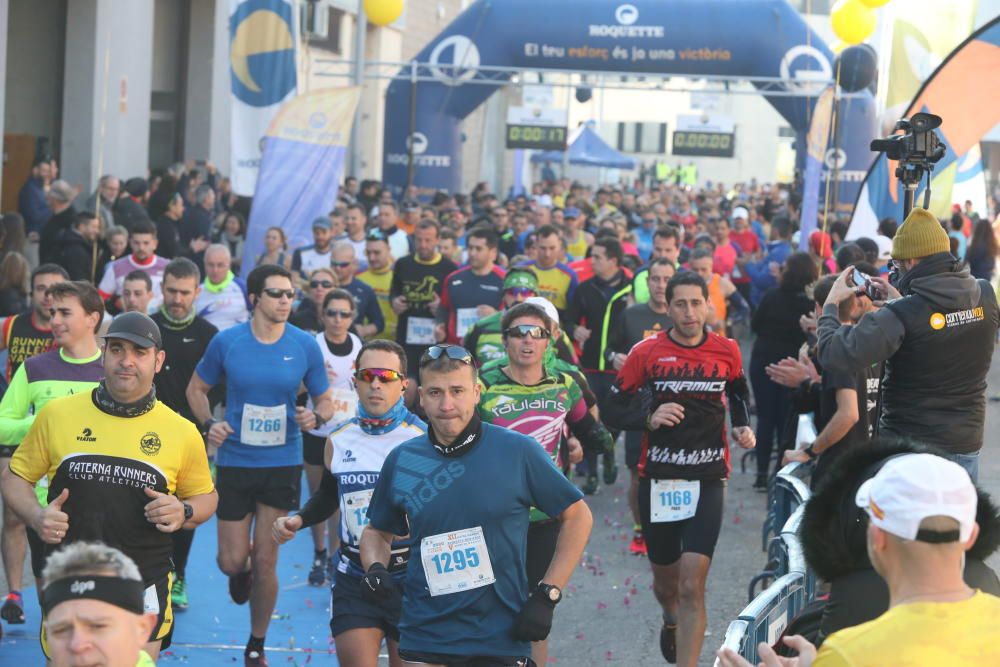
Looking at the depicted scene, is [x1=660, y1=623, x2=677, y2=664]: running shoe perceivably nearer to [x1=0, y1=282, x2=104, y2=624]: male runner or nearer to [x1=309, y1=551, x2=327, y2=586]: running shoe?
[x1=309, y1=551, x2=327, y2=586]: running shoe

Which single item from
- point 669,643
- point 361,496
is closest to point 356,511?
point 361,496

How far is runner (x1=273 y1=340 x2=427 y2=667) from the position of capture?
5.52m

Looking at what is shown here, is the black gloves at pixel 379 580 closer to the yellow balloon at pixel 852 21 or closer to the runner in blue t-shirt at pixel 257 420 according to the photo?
the runner in blue t-shirt at pixel 257 420

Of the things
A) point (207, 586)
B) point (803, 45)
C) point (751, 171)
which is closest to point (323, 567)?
point (207, 586)

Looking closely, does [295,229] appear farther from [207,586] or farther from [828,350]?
[828,350]

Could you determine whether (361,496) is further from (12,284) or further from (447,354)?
(12,284)

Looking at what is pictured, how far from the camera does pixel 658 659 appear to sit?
720 centimetres

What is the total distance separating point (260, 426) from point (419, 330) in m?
4.14

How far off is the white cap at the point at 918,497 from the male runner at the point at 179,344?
17.9 ft

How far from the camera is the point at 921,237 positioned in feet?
18.7

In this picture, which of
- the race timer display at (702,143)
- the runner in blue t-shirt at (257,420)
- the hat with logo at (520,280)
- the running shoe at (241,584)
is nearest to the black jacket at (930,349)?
the runner in blue t-shirt at (257,420)

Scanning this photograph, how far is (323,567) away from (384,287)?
141 inches

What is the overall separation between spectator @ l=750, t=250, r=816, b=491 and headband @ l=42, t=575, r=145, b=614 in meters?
7.67

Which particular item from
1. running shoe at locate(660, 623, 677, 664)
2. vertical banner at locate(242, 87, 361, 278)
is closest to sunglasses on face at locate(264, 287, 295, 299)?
running shoe at locate(660, 623, 677, 664)
